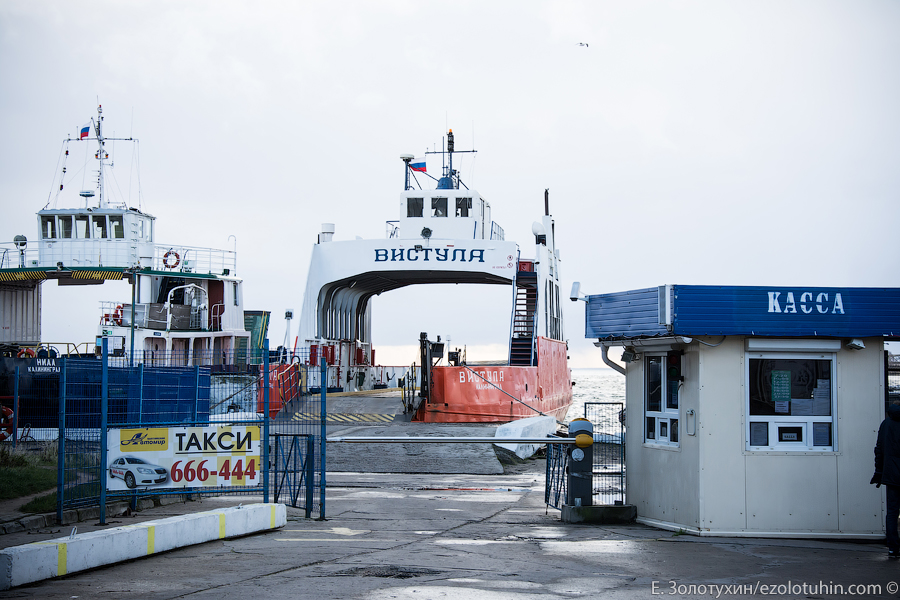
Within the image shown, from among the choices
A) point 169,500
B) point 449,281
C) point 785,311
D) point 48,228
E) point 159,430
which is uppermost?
point 48,228

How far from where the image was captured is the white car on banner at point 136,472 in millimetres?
9727

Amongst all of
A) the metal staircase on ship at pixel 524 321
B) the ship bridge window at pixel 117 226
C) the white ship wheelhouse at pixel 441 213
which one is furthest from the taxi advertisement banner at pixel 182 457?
the ship bridge window at pixel 117 226

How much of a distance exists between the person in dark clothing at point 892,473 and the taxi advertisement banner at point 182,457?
6.53 m

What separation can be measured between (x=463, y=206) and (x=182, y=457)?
2204 cm

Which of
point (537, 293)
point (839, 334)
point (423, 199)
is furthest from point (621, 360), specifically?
point (423, 199)

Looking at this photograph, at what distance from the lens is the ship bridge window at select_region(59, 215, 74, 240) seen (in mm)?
32219

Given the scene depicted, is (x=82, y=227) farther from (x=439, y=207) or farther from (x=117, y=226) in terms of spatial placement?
(x=439, y=207)

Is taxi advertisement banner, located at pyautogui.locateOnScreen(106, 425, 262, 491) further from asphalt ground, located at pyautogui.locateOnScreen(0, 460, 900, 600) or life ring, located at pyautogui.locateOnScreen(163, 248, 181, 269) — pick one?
life ring, located at pyautogui.locateOnScreen(163, 248, 181, 269)

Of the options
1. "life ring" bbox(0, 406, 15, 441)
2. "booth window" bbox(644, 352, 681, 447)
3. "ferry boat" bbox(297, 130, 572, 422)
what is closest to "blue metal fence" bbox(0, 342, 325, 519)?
"booth window" bbox(644, 352, 681, 447)

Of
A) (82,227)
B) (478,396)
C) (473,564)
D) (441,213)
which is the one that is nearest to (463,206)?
(441,213)

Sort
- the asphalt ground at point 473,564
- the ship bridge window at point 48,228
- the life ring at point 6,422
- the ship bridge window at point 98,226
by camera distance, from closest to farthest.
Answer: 1. the asphalt ground at point 473,564
2. the life ring at point 6,422
3. the ship bridge window at point 98,226
4. the ship bridge window at point 48,228

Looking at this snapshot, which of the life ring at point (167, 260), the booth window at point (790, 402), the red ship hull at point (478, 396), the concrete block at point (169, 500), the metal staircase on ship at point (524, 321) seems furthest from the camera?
the life ring at point (167, 260)

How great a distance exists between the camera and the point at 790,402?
9.46m

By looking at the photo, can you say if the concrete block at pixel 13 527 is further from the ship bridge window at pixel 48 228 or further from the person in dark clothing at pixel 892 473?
the ship bridge window at pixel 48 228
